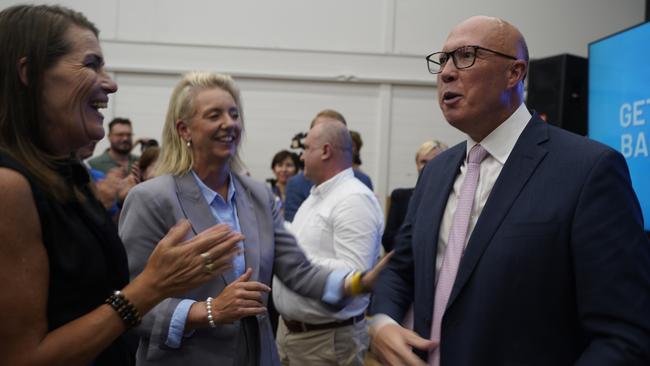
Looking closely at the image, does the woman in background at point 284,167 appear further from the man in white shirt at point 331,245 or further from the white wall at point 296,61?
the man in white shirt at point 331,245

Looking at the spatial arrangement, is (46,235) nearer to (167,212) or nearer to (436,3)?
(167,212)

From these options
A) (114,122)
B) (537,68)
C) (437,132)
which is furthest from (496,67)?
(437,132)

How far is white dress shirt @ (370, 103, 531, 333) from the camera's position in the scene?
1665 mm

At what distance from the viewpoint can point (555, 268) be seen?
1449 millimetres

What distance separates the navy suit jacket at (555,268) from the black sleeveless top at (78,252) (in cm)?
81

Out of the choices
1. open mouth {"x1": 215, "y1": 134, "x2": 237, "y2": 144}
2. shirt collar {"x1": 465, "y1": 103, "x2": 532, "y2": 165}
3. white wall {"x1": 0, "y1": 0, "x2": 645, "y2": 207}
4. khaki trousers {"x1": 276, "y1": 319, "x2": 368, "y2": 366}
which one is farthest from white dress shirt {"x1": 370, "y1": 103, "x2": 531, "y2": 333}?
white wall {"x1": 0, "y1": 0, "x2": 645, "y2": 207}

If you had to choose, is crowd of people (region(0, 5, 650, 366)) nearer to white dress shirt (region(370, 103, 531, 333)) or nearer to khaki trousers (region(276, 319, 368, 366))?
white dress shirt (region(370, 103, 531, 333))

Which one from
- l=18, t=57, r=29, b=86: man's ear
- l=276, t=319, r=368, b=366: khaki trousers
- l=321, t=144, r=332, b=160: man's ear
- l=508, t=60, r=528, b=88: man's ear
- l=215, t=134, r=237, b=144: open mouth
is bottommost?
l=276, t=319, r=368, b=366: khaki trousers

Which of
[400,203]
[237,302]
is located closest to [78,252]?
[237,302]

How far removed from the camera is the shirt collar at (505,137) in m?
1.68

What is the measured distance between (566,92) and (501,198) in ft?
8.78

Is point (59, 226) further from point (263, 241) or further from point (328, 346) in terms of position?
point (328, 346)

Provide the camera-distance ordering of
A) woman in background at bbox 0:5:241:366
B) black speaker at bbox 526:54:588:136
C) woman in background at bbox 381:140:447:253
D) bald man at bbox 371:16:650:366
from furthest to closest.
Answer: woman in background at bbox 381:140:447:253 → black speaker at bbox 526:54:588:136 → bald man at bbox 371:16:650:366 → woman in background at bbox 0:5:241:366

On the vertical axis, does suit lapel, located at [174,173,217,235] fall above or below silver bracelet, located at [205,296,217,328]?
above
